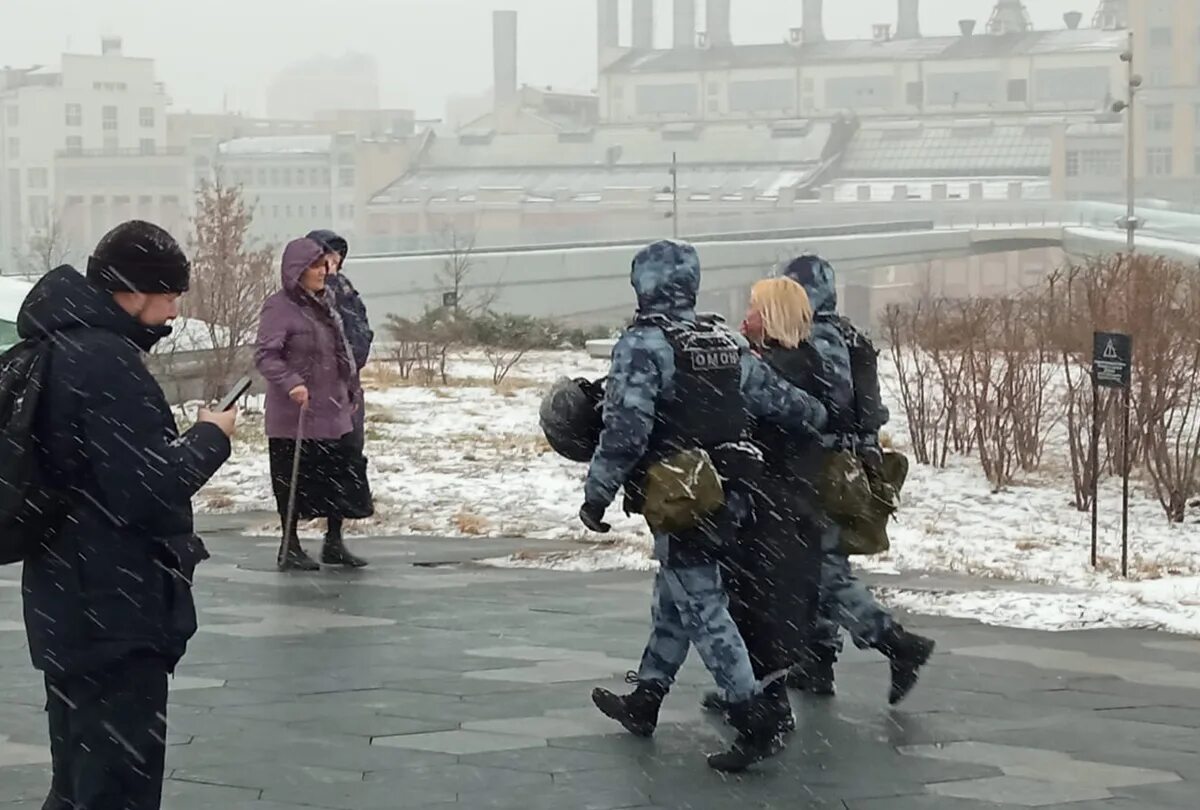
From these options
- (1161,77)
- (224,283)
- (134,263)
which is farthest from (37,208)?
(134,263)

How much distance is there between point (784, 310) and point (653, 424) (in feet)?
2.25

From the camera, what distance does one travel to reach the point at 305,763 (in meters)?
5.17

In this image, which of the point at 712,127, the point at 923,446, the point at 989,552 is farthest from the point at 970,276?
the point at 989,552

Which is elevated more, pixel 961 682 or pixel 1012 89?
pixel 1012 89

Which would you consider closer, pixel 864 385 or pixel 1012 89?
pixel 864 385

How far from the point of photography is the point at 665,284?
5.07 m

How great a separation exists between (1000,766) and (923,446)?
923cm

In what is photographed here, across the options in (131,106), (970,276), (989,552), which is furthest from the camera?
(131,106)

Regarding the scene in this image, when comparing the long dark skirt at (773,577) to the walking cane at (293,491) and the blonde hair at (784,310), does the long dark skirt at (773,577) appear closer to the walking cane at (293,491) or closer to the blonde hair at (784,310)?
the blonde hair at (784,310)

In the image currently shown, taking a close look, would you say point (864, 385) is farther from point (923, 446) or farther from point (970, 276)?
point (970, 276)

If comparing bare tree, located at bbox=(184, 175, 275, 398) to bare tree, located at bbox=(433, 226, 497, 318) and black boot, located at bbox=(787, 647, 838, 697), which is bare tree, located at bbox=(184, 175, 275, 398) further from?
black boot, located at bbox=(787, 647, 838, 697)

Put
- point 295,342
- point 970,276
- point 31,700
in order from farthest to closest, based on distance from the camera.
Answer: point 970,276 < point 295,342 < point 31,700

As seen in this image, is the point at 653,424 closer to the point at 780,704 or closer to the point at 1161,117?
the point at 780,704

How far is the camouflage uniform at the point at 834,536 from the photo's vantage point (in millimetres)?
5613
